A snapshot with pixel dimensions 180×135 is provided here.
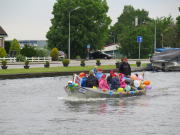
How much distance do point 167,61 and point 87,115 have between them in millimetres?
29051

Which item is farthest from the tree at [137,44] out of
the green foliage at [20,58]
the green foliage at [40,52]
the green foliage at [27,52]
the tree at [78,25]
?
the green foliage at [20,58]

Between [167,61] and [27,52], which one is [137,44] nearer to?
[27,52]

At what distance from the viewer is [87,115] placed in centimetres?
1320

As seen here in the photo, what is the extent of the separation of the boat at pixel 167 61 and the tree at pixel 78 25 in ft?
94.0

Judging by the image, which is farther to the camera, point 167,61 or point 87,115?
point 167,61

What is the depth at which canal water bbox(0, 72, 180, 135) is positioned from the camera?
10.7m

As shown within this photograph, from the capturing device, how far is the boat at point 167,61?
40.9m

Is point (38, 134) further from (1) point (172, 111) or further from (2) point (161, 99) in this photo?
(2) point (161, 99)

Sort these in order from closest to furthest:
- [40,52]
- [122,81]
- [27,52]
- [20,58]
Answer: [122,81] → [20,58] → [27,52] → [40,52]

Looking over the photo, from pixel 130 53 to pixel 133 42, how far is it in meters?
3.48

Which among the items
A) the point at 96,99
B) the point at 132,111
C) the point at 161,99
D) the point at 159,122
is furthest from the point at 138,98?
the point at 159,122

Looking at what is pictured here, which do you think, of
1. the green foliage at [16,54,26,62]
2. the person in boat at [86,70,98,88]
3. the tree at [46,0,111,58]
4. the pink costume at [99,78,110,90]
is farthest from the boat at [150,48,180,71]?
the tree at [46,0,111,58]

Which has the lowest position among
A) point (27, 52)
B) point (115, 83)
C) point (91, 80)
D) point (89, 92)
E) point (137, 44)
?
point (89, 92)

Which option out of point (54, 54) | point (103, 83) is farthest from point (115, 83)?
point (54, 54)
